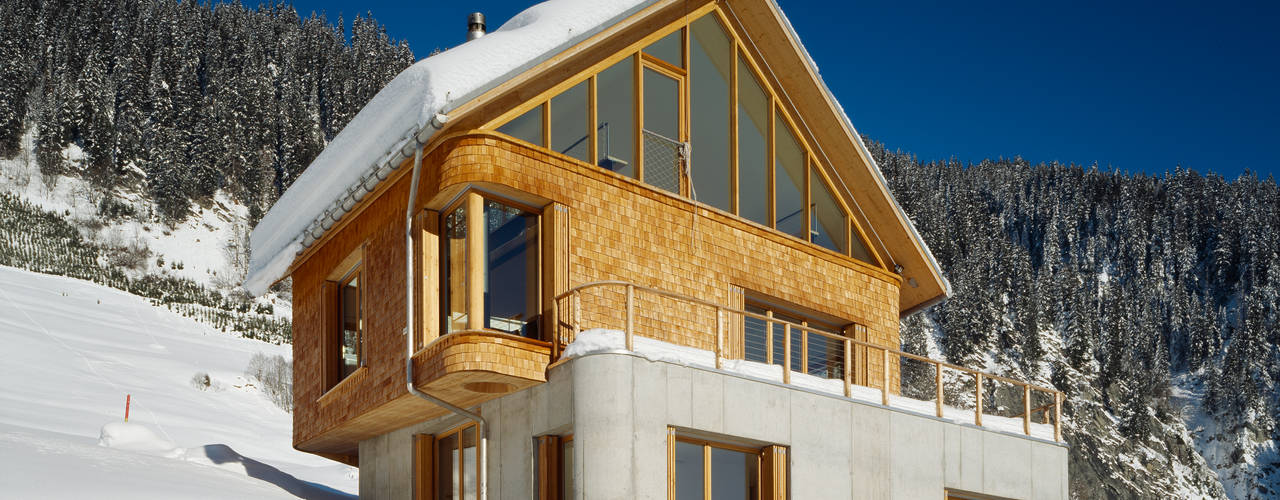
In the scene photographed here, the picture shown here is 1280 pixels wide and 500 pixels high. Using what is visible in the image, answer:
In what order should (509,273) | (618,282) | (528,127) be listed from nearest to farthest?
(618,282) → (509,273) → (528,127)

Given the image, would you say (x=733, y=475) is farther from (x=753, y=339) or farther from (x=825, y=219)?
(x=825, y=219)

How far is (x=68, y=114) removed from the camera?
96375mm

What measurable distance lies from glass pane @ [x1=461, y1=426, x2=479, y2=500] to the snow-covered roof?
356 cm

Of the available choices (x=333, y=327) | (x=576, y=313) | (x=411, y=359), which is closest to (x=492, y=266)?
(x=576, y=313)

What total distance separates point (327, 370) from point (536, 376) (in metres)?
6.41

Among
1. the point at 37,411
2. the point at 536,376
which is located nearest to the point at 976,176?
the point at 37,411

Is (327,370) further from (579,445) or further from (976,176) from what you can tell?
(976,176)

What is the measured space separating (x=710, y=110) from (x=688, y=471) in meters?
6.30

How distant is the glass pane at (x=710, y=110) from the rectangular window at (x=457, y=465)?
15.5 ft

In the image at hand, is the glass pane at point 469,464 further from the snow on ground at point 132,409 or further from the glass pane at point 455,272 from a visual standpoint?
the snow on ground at point 132,409

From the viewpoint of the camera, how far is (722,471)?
13578 millimetres

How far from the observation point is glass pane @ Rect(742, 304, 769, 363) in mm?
16719

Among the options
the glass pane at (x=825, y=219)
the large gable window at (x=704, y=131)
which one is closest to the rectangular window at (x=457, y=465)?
the large gable window at (x=704, y=131)

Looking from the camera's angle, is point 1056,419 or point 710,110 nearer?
point 710,110
